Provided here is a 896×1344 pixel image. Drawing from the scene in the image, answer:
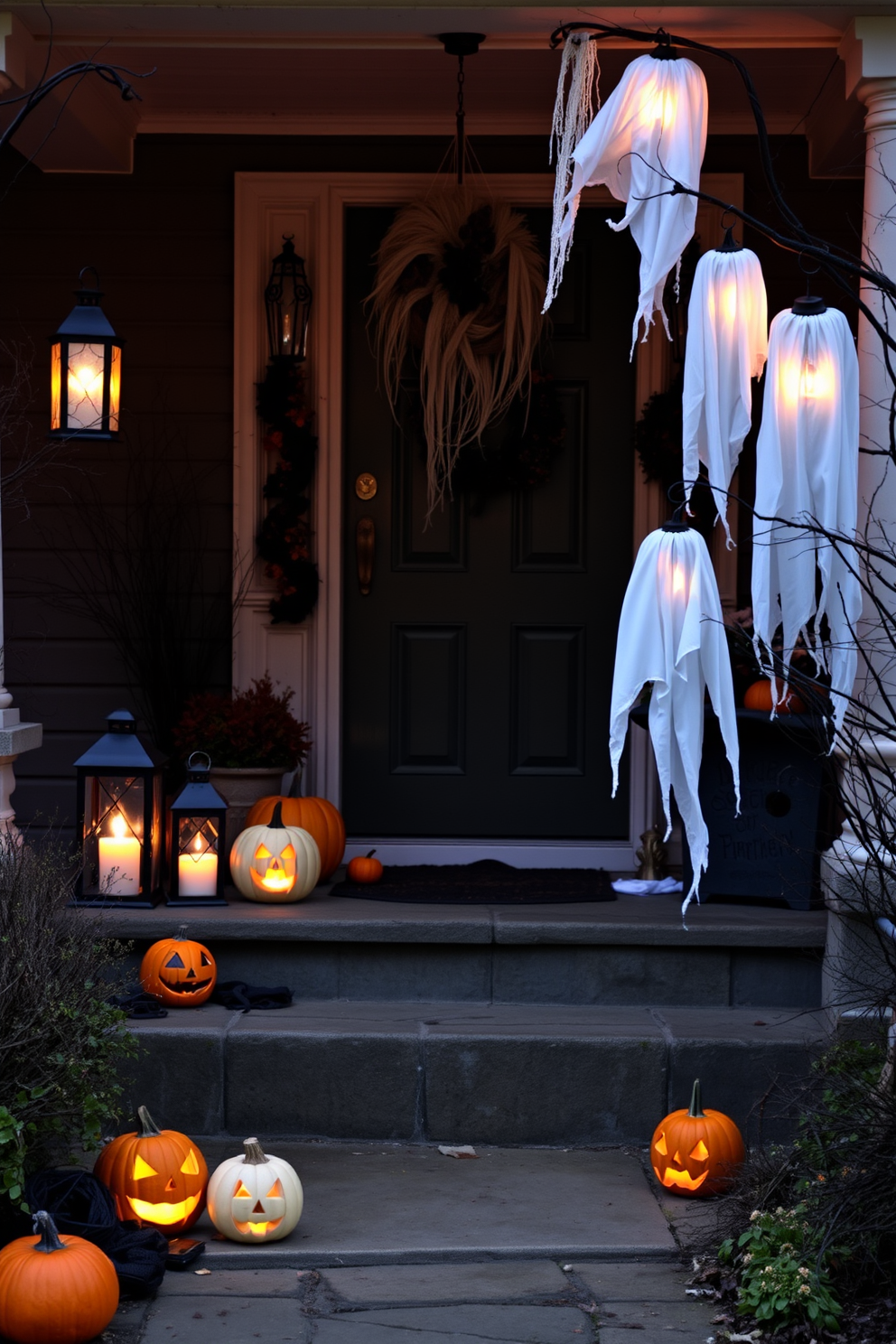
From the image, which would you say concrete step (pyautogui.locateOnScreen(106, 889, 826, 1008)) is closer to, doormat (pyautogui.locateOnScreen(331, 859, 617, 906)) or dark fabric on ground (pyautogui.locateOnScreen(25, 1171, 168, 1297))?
doormat (pyautogui.locateOnScreen(331, 859, 617, 906))

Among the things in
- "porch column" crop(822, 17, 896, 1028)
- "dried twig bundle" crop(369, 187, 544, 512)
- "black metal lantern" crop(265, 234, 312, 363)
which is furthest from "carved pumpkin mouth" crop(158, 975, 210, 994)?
"black metal lantern" crop(265, 234, 312, 363)

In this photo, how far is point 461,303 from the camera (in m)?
5.41

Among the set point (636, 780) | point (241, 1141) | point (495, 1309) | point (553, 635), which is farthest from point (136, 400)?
point (495, 1309)

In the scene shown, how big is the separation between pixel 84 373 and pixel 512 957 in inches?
85.8

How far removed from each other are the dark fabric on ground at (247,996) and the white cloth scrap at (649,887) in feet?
4.32

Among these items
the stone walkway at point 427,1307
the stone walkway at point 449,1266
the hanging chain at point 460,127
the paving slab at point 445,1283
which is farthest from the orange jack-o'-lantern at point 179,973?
the hanging chain at point 460,127

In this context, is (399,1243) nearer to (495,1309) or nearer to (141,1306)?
→ (495,1309)

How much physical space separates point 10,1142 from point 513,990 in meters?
1.86

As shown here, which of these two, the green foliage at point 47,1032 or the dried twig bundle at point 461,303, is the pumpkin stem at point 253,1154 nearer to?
the green foliage at point 47,1032

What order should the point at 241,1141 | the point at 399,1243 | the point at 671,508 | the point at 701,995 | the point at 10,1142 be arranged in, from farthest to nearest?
the point at 671,508 < the point at 701,995 < the point at 241,1141 < the point at 399,1243 < the point at 10,1142

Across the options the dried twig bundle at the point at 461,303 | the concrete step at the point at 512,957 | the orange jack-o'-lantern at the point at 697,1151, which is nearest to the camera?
the orange jack-o'-lantern at the point at 697,1151

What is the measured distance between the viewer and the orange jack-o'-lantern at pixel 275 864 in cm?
468

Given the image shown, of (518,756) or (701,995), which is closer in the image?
(701,995)

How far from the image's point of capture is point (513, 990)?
177 inches
